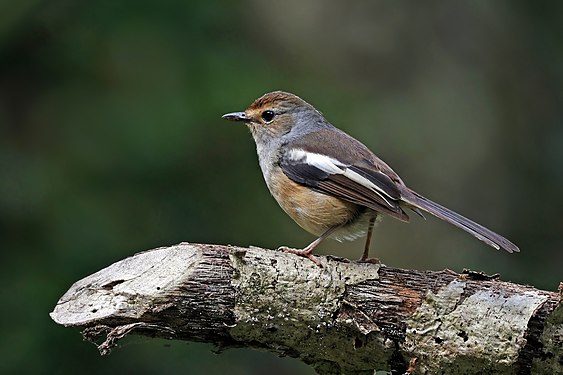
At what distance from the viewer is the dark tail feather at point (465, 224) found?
4.65 m

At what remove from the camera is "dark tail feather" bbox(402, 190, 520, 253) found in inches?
183

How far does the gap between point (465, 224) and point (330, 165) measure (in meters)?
0.87

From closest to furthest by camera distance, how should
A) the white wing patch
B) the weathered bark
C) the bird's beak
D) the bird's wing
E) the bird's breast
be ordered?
the weathered bark, the bird's wing, the white wing patch, the bird's breast, the bird's beak

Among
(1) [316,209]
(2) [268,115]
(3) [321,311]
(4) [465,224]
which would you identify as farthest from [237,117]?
(3) [321,311]

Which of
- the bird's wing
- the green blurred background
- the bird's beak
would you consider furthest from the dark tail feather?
the green blurred background

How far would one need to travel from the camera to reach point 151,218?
273 inches

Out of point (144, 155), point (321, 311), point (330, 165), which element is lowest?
point (321, 311)

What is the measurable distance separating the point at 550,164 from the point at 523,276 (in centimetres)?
170

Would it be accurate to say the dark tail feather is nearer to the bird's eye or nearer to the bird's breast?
the bird's breast

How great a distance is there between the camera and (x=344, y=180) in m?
5.13

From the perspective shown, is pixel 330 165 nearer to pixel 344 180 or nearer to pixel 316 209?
pixel 344 180

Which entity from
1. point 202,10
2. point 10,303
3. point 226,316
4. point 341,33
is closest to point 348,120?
point 202,10

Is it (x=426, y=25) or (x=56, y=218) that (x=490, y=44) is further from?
(x=56, y=218)

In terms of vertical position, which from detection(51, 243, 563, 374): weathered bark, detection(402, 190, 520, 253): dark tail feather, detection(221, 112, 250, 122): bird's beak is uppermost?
detection(221, 112, 250, 122): bird's beak
